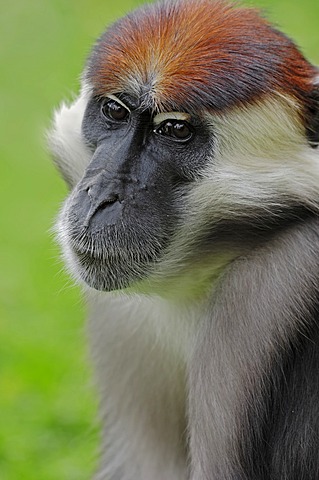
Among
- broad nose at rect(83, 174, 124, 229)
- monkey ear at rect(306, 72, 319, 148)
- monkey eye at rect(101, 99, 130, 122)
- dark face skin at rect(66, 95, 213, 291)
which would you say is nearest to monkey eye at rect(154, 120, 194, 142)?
dark face skin at rect(66, 95, 213, 291)

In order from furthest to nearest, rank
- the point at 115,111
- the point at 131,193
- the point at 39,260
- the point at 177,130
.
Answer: the point at 39,260 < the point at 115,111 < the point at 177,130 < the point at 131,193

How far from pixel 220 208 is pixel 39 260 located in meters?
4.45

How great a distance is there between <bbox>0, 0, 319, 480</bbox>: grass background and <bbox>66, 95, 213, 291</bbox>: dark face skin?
0.50 m

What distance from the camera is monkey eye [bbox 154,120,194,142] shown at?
167 inches

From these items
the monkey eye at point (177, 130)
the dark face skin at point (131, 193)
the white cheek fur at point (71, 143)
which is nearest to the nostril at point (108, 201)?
the dark face skin at point (131, 193)

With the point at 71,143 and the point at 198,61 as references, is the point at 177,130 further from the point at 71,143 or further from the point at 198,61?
the point at 71,143

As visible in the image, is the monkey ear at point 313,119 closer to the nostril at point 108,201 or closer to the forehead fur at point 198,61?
the forehead fur at point 198,61

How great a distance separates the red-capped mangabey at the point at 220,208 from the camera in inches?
164

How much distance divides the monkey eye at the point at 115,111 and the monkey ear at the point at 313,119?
2.18 ft

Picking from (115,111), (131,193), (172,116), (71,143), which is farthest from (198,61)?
(71,143)

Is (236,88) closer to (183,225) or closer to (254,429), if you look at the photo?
(183,225)

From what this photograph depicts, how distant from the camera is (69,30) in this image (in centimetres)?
1202

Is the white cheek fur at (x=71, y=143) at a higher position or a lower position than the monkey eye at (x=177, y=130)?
higher

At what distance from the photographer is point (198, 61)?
418 cm
